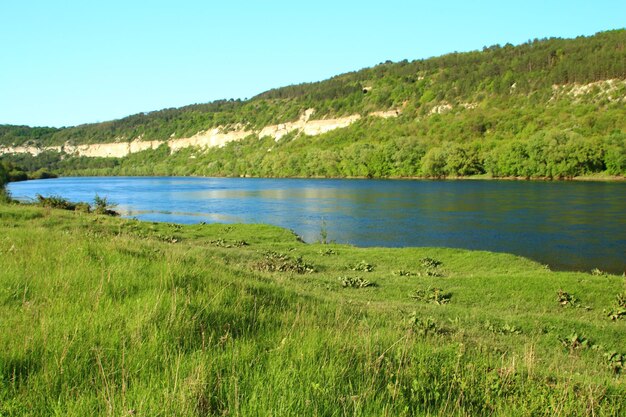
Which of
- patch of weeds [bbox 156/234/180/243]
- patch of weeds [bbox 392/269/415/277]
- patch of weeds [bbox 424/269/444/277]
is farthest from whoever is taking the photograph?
patch of weeds [bbox 156/234/180/243]

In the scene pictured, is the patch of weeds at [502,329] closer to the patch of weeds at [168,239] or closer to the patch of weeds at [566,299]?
the patch of weeds at [566,299]

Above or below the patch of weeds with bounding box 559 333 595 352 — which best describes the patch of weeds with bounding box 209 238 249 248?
below

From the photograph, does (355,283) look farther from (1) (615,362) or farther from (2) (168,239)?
(2) (168,239)

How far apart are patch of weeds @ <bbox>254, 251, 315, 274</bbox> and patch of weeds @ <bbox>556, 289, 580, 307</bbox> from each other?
809 cm

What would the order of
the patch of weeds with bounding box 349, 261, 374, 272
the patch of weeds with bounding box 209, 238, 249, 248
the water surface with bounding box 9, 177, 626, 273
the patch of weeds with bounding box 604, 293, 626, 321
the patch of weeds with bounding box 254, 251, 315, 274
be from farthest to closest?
the water surface with bounding box 9, 177, 626, 273 → the patch of weeds with bounding box 209, 238, 249, 248 → the patch of weeds with bounding box 349, 261, 374, 272 → the patch of weeds with bounding box 254, 251, 315, 274 → the patch of weeds with bounding box 604, 293, 626, 321

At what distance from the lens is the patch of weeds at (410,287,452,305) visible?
13726 mm

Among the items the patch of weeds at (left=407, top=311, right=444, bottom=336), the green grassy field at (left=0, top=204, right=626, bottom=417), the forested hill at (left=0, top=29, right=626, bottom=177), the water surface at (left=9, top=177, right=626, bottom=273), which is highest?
the forested hill at (left=0, top=29, right=626, bottom=177)

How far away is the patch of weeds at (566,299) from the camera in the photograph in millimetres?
14047

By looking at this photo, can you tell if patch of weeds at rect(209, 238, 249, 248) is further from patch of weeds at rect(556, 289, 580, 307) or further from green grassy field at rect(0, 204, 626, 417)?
patch of weeds at rect(556, 289, 580, 307)

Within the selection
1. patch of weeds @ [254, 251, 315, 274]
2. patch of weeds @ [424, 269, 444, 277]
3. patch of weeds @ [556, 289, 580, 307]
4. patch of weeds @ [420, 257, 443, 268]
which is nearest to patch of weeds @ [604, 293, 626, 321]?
patch of weeds @ [556, 289, 580, 307]

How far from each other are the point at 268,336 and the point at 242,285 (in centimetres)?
246

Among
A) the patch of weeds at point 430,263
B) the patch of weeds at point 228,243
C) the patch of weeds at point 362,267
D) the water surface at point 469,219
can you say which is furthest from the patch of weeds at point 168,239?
the patch of weeds at point 430,263

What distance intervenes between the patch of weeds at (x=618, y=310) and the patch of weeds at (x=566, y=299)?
915 mm

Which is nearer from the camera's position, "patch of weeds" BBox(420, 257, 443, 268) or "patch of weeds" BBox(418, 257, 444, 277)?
"patch of weeds" BBox(418, 257, 444, 277)
